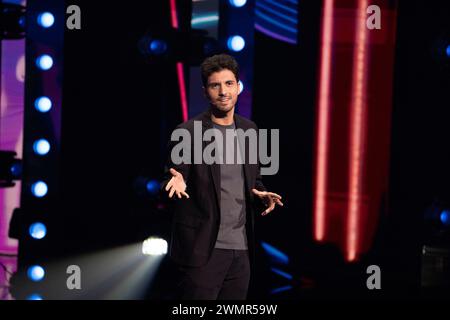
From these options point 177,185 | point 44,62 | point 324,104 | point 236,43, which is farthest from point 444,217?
point 44,62

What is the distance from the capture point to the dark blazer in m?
2.88

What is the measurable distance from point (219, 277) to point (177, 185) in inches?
18.0

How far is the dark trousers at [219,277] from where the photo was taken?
2.88 meters

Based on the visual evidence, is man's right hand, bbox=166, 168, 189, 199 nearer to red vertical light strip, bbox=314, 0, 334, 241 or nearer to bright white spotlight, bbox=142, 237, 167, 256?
bright white spotlight, bbox=142, 237, 167, 256

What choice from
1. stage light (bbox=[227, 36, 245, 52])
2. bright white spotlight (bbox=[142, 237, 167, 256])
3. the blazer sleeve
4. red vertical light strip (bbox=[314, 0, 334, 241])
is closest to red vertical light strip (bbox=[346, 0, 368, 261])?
red vertical light strip (bbox=[314, 0, 334, 241])

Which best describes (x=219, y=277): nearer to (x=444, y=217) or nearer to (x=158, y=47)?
(x=158, y=47)

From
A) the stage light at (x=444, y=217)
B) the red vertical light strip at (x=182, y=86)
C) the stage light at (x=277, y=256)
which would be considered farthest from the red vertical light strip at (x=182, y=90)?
the stage light at (x=444, y=217)

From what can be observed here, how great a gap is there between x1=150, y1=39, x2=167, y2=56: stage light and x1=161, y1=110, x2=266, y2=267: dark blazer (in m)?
1.34

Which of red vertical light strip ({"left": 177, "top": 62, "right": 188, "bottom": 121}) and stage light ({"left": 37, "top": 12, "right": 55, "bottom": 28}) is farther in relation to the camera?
red vertical light strip ({"left": 177, "top": 62, "right": 188, "bottom": 121})

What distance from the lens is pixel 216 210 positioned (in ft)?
9.53

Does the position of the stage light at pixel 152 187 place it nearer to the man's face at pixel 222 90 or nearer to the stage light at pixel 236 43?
the stage light at pixel 236 43

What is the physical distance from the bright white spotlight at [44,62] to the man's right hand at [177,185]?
1747 mm
